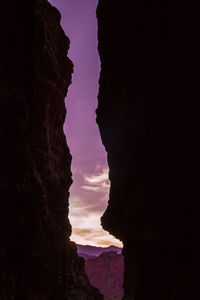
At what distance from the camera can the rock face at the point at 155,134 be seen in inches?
294

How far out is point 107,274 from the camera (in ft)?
362

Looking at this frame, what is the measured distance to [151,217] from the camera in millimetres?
10398

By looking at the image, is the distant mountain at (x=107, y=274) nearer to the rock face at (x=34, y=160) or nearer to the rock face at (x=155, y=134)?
the rock face at (x=34, y=160)

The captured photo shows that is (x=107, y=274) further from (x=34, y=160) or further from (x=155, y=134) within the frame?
(x=155, y=134)

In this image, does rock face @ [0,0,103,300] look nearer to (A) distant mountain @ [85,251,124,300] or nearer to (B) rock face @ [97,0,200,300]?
(B) rock face @ [97,0,200,300]

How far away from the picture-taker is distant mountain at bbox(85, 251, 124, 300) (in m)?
108

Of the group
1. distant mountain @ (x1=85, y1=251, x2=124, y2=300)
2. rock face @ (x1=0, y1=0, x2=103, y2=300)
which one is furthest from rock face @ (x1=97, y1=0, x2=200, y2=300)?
distant mountain @ (x1=85, y1=251, x2=124, y2=300)

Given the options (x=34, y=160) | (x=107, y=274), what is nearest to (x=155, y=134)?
(x=34, y=160)

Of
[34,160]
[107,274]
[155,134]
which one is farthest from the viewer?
[107,274]

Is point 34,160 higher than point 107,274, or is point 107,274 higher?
point 34,160

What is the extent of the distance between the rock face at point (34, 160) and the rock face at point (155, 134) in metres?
4.23

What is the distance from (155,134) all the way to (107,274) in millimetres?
114446

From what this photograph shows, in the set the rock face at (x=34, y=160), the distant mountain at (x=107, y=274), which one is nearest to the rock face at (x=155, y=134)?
the rock face at (x=34, y=160)

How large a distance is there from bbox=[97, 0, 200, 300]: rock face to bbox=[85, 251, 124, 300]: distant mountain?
350 ft
